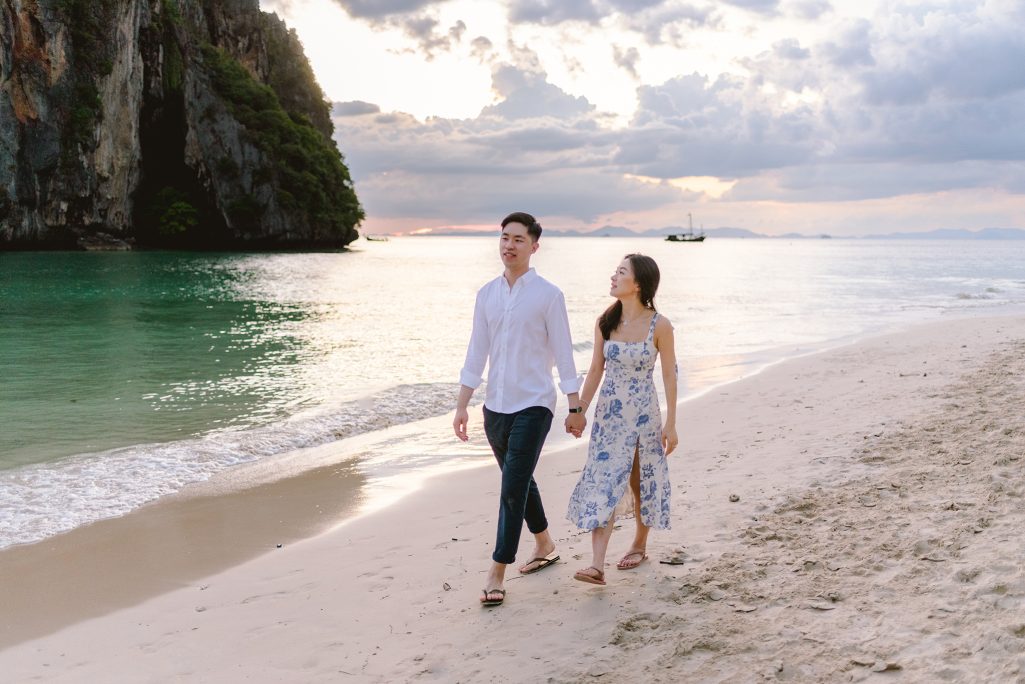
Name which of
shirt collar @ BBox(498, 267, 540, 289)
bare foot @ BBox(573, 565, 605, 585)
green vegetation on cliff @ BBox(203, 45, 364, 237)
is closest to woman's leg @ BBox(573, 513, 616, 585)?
bare foot @ BBox(573, 565, 605, 585)

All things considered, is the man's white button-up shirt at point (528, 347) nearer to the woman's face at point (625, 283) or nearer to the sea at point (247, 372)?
the woman's face at point (625, 283)

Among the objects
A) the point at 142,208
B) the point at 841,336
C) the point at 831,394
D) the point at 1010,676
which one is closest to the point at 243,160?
the point at 142,208

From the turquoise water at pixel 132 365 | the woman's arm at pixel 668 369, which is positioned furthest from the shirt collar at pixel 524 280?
the turquoise water at pixel 132 365

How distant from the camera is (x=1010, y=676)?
268 cm

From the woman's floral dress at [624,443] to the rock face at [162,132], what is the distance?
60.5 meters

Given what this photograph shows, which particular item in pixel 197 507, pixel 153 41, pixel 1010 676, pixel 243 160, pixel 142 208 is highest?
pixel 153 41

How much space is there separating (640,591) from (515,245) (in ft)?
6.16

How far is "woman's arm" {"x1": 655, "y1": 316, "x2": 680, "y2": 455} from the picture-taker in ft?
13.1

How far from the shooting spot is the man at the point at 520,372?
12.6ft

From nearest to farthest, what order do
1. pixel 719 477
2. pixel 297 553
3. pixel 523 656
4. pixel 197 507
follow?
pixel 523 656 < pixel 297 553 < pixel 719 477 < pixel 197 507

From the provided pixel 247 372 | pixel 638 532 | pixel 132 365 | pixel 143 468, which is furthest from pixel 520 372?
pixel 132 365

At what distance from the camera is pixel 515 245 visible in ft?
12.5

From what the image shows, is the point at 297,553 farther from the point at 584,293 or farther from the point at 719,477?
the point at 584,293

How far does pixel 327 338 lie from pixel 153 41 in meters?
66.0
